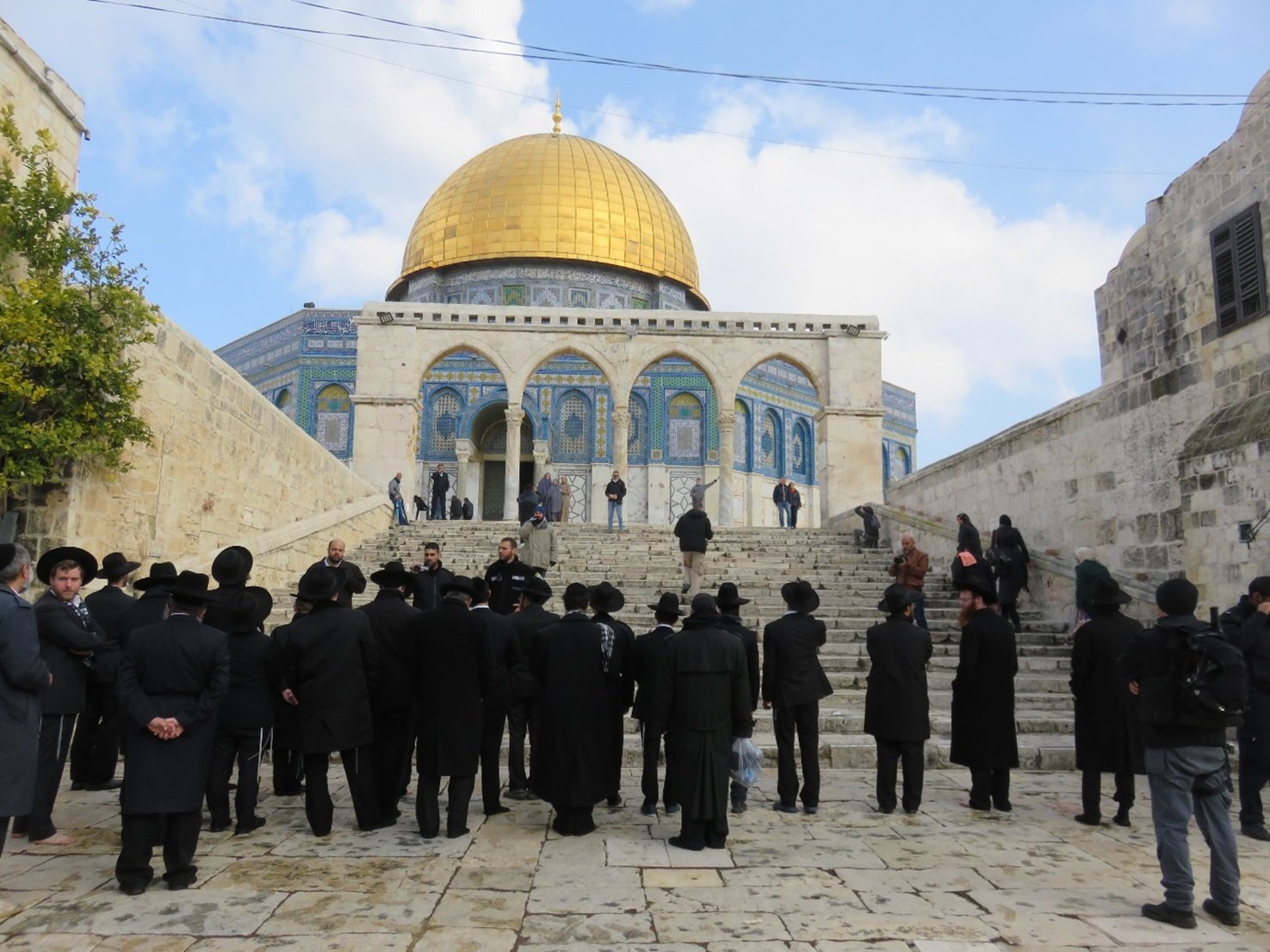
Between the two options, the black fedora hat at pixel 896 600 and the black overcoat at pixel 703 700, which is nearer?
the black overcoat at pixel 703 700

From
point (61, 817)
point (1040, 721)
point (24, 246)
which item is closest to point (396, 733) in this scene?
point (61, 817)

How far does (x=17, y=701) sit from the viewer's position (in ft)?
11.3

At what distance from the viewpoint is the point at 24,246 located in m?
7.66

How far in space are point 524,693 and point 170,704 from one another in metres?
2.06

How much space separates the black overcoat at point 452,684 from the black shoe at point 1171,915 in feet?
9.37

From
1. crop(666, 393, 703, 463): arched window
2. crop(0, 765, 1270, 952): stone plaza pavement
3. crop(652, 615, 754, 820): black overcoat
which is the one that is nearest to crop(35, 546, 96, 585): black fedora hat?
crop(0, 765, 1270, 952): stone plaza pavement

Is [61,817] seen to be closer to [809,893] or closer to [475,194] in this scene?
Answer: [809,893]

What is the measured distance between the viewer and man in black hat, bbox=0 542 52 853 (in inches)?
132

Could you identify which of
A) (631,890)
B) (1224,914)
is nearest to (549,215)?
(631,890)

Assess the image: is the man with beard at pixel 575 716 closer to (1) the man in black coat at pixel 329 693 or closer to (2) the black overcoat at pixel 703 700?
(2) the black overcoat at pixel 703 700

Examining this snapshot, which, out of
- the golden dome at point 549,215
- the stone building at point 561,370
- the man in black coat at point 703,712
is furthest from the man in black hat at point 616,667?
the golden dome at point 549,215

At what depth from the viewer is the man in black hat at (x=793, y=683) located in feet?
16.3

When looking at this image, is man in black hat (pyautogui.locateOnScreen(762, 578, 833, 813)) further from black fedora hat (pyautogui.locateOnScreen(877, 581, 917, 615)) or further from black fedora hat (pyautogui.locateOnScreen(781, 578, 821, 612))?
black fedora hat (pyautogui.locateOnScreen(877, 581, 917, 615))

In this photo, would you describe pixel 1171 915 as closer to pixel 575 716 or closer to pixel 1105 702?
pixel 1105 702
